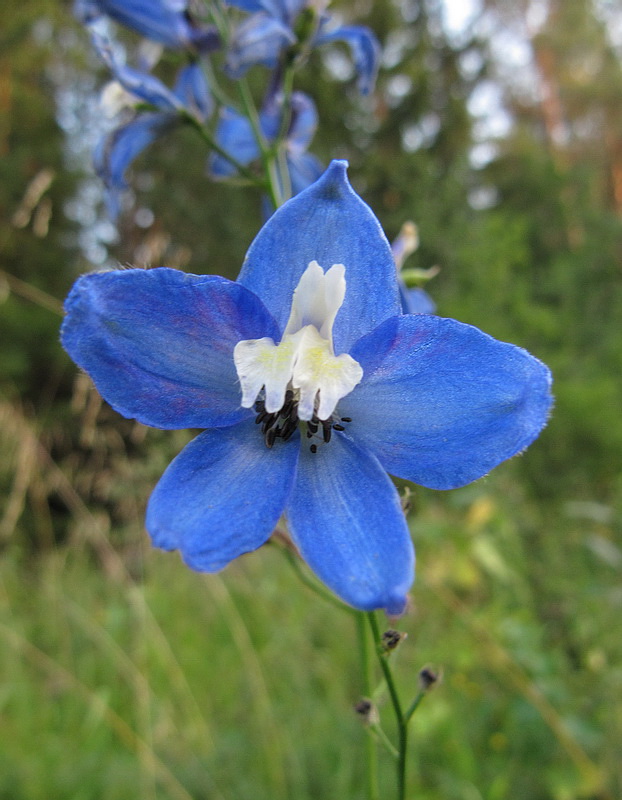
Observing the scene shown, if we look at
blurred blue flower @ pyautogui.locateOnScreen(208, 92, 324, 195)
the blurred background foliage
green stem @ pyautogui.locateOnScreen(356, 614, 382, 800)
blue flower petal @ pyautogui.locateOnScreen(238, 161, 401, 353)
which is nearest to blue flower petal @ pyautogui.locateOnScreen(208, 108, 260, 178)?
blurred blue flower @ pyautogui.locateOnScreen(208, 92, 324, 195)

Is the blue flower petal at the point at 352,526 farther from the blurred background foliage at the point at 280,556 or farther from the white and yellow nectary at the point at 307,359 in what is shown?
the blurred background foliage at the point at 280,556

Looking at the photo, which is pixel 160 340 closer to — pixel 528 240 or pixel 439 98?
pixel 439 98

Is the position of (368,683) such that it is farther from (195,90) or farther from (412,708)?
(195,90)

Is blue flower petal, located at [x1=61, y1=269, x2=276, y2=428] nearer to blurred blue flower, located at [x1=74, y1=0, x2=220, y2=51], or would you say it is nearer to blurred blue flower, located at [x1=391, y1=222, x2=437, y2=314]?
blurred blue flower, located at [x1=391, y1=222, x2=437, y2=314]

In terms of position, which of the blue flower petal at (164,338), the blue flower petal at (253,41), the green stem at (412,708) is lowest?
the green stem at (412,708)

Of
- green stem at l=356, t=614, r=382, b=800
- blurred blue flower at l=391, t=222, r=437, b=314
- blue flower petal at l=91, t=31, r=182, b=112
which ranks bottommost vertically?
green stem at l=356, t=614, r=382, b=800

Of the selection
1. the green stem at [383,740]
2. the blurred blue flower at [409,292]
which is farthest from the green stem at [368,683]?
the blurred blue flower at [409,292]
